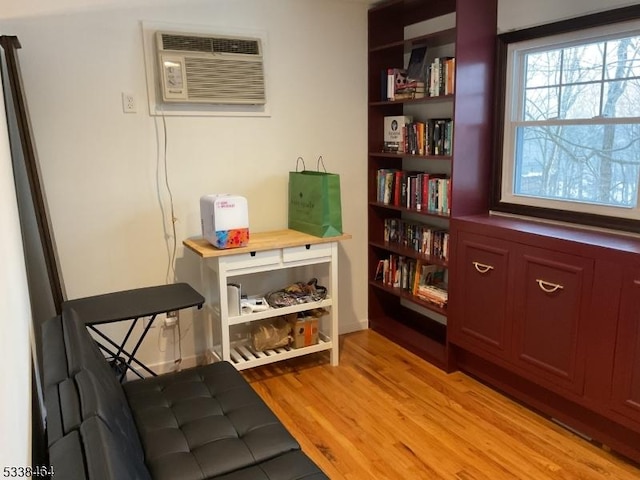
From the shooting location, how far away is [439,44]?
3205mm

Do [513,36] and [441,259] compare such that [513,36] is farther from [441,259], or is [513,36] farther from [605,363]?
[605,363]

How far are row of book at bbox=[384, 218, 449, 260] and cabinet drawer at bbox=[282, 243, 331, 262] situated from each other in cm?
64

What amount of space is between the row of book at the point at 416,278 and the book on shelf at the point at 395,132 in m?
0.73

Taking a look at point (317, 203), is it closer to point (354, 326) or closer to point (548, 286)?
point (354, 326)

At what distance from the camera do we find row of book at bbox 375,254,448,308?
10.6 ft

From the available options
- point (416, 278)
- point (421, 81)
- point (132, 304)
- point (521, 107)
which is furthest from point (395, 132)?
point (132, 304)

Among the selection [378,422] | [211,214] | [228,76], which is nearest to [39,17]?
[228,76]

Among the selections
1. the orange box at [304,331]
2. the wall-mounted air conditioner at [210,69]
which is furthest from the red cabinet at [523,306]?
the wall-mounted air conditioner at [210,69]

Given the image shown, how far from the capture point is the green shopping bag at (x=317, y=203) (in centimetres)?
296

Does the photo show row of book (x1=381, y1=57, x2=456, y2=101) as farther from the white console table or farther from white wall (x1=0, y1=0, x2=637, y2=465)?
the white console table

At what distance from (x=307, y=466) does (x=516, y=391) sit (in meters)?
1.53

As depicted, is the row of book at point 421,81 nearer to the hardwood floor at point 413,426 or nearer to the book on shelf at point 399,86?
the book on shelf at point 399,86

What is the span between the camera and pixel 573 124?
265 cm

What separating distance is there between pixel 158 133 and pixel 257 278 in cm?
105
